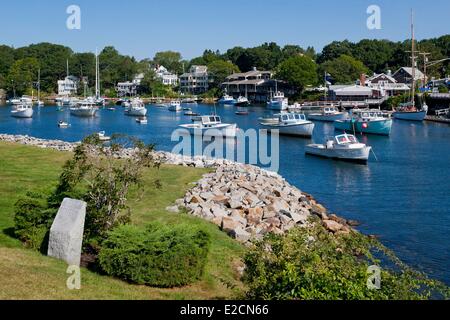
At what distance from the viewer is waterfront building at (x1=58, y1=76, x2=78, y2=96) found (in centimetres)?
17450

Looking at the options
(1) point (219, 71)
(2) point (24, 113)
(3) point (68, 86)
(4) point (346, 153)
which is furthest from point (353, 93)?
(3) point (68, 86)

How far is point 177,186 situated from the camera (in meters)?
26.9

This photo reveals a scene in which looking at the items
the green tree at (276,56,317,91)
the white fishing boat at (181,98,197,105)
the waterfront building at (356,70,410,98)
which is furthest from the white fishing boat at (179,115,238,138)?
the white fishing boat at (181,98,197,105)

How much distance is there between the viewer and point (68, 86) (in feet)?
576

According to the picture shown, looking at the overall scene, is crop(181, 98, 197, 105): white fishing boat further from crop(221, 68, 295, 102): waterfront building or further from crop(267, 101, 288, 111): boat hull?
crop(267, 101, 288, 111): boat hull

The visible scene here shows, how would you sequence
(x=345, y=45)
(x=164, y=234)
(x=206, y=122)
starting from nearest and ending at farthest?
(x=164, y=234), (x=206, y=122), (x=345, y=45)

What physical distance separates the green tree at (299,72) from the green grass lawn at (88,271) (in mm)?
125009

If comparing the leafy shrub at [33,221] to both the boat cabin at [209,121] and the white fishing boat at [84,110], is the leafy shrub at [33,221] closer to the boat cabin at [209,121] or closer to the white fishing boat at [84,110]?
the boat cabin at [209,121]

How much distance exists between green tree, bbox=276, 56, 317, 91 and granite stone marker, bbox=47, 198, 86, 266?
138002mm

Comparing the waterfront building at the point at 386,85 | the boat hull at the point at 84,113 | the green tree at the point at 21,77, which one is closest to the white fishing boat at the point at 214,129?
the boat hull at the point at 84,113

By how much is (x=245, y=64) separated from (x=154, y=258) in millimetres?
183984
